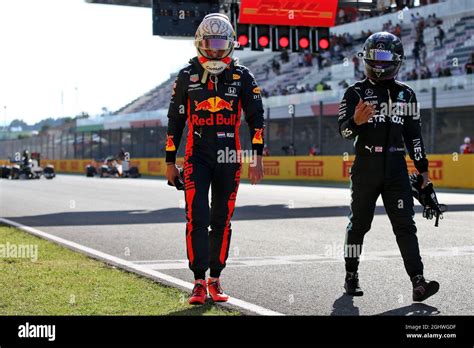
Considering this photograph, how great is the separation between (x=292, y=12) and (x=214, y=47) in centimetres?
1534

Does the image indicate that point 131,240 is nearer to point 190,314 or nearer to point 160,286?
point 160,286

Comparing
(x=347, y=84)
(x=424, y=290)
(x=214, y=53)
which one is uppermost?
(x=347, y=84)

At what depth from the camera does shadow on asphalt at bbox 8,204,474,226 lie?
38.2 ft

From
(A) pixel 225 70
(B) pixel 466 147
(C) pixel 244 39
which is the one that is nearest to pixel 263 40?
(C) pixel 244 39

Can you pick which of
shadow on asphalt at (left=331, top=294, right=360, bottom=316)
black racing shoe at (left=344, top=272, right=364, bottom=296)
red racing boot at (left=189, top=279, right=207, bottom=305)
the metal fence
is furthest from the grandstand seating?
red racing boot at (left=189, top=279, right=207, bottom=305)

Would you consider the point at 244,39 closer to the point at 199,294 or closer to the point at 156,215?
the point at 156,215

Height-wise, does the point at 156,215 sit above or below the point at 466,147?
below

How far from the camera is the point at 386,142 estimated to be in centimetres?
517

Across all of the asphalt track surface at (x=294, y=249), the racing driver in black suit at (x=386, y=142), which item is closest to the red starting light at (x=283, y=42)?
the asphalt track surface at (x=294, y=249)

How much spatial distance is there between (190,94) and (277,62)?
122 ft
